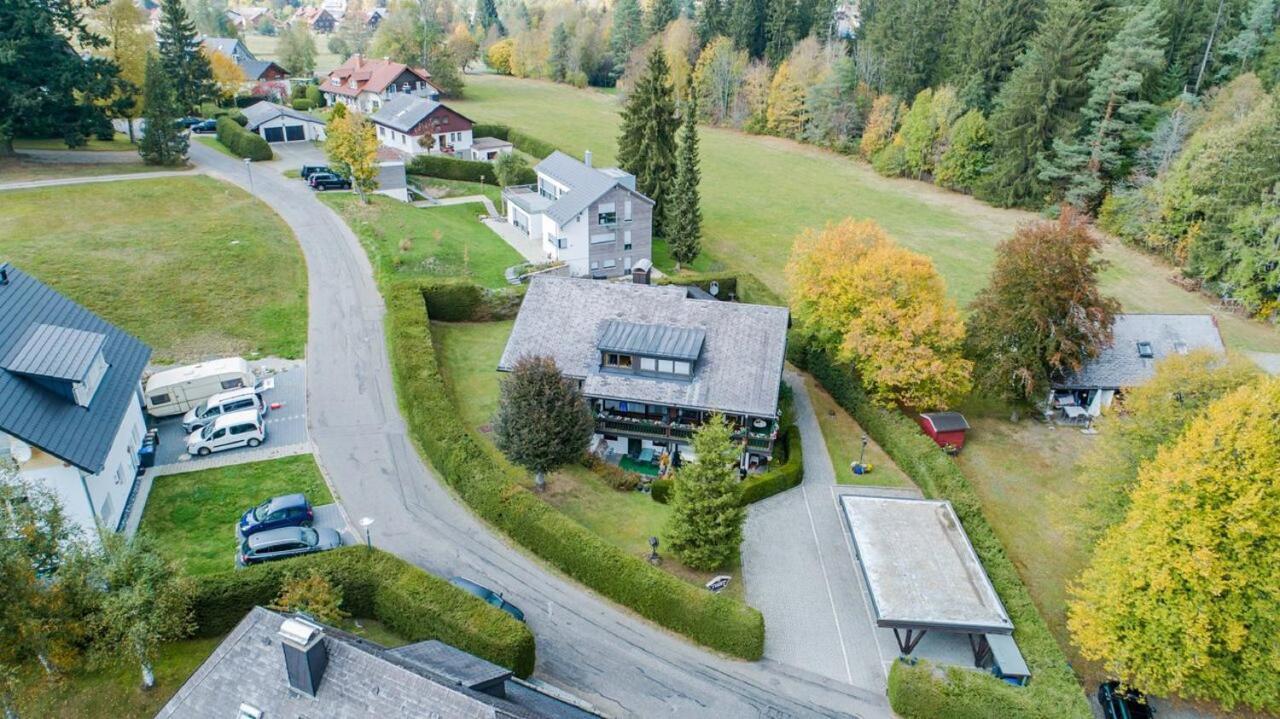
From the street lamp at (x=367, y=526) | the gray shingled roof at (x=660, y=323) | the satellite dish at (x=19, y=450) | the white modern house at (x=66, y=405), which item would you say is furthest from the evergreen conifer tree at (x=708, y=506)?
the satellite dish at (x=19, y=450)

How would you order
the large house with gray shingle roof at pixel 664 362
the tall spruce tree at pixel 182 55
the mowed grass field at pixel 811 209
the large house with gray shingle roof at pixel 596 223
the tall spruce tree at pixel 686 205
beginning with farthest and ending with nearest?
1. the tall spruce tree at pixel 182 55
2. the mowed grass field at pixel 811 209
3. the tall spruce tree at pixel 686 205
4. the large house with gray shingle roof at pixel 596 223
5. the large house with gray shingle roof at pixel 664 362

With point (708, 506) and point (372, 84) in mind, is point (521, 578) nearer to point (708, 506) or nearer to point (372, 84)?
point (708, 506)

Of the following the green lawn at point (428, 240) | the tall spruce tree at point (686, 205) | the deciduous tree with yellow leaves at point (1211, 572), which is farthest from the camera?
the tall spruce tree at point (686, 205)

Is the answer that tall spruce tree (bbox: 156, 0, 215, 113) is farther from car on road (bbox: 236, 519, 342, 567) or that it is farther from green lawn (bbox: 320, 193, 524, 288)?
car on road (bbox: 236, 519, 342, 567)

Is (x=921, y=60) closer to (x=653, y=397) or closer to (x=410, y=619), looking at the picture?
(x=653, y=397)

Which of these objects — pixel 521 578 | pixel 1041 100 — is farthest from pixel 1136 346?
pixel 1041 100

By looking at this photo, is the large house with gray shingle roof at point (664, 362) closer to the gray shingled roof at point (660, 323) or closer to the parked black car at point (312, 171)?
the gray shingled roof at point (660, 323)
